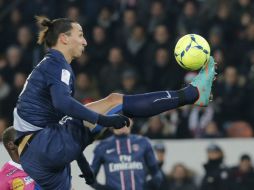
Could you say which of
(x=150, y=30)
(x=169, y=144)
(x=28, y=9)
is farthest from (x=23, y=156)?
(x=28, y=9)

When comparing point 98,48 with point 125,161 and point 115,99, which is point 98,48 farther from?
point 115,99

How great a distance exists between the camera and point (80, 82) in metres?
12.7

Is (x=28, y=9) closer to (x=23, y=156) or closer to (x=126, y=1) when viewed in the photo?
(x=126, y=1)

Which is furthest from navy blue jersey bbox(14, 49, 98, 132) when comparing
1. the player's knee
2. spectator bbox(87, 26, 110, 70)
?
spectator bbox(87, 26, 110, 70)

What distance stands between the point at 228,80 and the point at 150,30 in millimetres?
1717

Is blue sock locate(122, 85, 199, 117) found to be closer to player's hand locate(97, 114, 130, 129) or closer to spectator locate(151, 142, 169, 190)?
player's hand locate(97, 114, 130, 129)

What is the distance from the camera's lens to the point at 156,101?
7.48 metres

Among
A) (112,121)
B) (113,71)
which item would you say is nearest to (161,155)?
(113,71)

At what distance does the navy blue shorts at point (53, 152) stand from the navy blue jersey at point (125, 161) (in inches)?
112

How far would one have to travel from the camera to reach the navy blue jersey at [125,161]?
1029cm

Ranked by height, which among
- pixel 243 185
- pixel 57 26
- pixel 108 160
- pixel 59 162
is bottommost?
pixel 243 185

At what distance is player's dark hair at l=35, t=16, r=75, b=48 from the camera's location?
7414 mm

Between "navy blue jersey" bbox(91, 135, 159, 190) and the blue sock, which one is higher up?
the blue sock

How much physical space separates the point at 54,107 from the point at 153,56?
19.1ft
